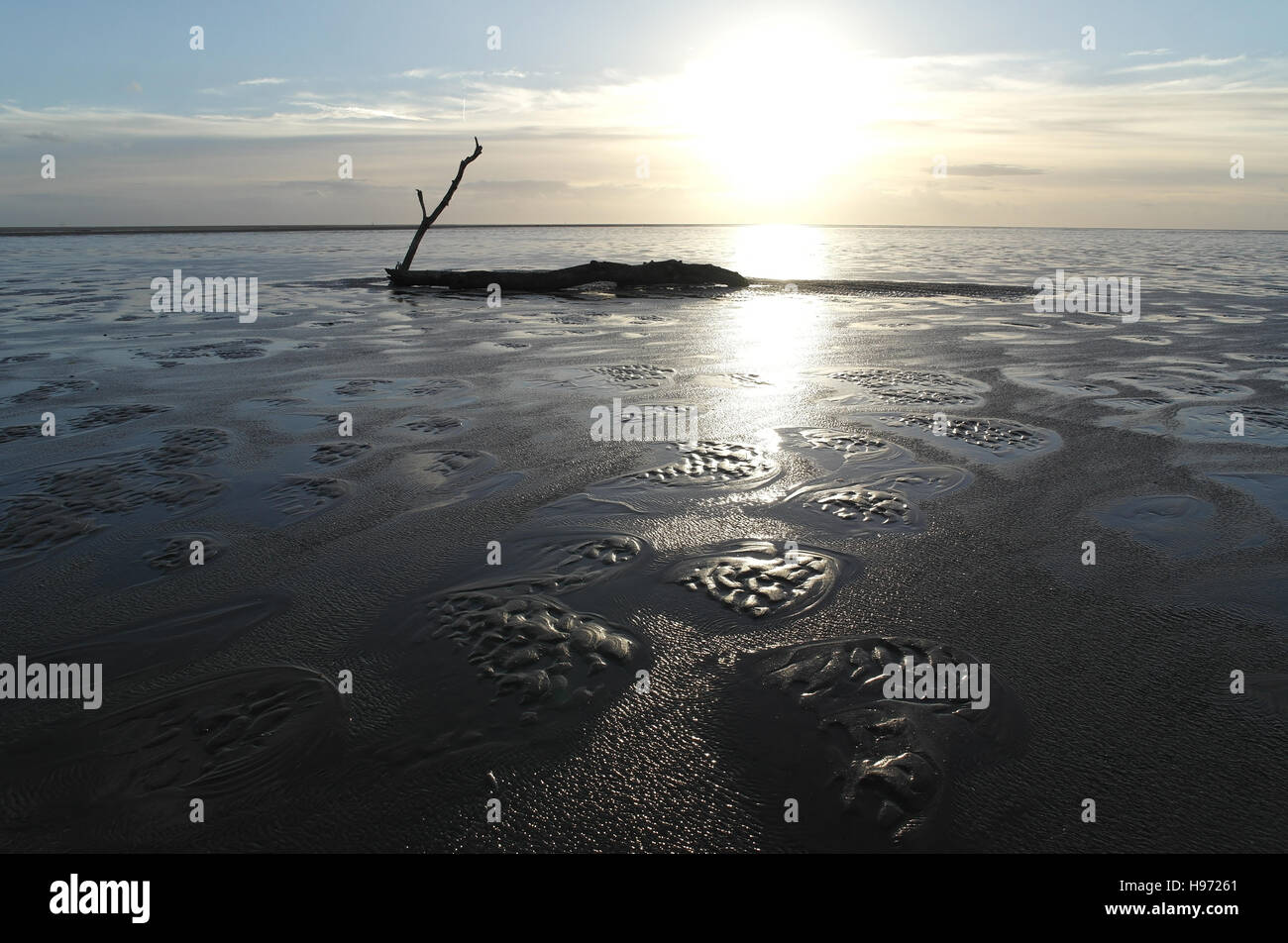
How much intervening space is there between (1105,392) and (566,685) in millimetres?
7826

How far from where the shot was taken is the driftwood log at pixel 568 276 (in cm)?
2097

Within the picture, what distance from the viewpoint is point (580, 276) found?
20812 mm

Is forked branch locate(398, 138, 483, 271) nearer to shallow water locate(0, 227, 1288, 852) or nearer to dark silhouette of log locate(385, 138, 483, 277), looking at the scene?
dark silhouette of log locate(385, 138, 483, 277)

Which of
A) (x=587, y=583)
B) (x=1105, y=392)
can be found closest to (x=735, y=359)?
(x=1105, y=392)

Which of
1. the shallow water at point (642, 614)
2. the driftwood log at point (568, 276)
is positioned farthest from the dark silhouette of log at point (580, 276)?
the shallow water at point (642, 614)

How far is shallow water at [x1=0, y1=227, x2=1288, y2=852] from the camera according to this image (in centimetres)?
252

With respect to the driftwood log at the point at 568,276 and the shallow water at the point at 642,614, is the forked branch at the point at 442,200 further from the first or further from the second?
the shallow water at the point at 642,614

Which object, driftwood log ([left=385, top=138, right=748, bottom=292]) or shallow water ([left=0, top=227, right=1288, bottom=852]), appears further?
driftwood log ([left=385, top=138, right=748, bottom=292])

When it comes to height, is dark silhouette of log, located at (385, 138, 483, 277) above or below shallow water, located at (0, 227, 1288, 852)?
above

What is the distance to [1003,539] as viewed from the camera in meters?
4.55

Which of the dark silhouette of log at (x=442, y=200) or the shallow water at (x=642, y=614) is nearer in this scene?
the shallow water at (x=642, y=614)

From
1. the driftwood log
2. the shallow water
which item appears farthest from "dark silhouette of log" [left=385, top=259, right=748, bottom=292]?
the shallow water

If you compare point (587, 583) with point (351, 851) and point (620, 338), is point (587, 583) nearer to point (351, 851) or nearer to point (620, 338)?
point (351, 851)

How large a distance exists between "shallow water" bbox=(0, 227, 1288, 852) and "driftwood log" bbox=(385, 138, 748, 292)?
13.0 metres
